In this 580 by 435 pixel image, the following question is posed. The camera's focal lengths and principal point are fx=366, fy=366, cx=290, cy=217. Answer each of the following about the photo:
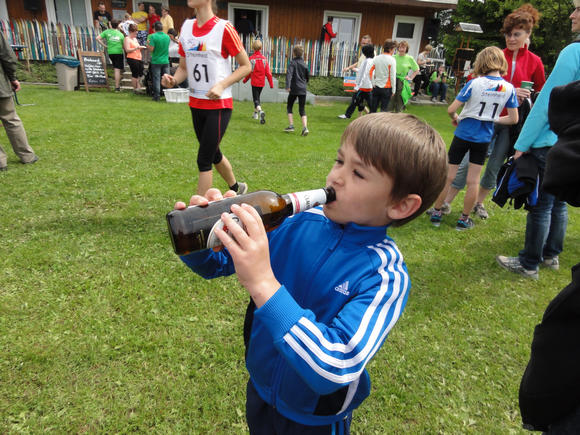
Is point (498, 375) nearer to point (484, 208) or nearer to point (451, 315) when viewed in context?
point (451, 315)

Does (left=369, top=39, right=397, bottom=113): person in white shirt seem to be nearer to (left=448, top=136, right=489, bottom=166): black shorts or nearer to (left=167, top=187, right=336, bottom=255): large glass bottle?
(left=448, top=136, right=489, bottom=166): black shorts

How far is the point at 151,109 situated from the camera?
11430 mm

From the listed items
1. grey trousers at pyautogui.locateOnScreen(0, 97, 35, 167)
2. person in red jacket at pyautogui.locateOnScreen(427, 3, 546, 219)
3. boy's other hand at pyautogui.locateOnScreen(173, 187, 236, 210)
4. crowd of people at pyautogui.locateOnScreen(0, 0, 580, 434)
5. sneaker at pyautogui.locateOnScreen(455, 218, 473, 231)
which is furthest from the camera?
grey trousers at pyautogui.locateOnScreen(0, 97, 35, 167)

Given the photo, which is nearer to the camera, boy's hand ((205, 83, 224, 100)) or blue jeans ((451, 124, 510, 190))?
boy's hand ((205, 83, 224, 100))

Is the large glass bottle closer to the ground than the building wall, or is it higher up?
closer to the ground

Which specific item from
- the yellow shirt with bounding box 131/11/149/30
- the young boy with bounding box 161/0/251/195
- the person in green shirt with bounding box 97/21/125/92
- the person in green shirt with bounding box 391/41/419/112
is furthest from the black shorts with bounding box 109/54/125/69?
the young boy with bounding box 161/0/251/195

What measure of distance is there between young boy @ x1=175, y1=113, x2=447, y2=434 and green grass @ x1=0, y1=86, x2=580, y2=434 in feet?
3.55

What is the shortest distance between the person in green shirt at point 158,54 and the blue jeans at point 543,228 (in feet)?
42.0

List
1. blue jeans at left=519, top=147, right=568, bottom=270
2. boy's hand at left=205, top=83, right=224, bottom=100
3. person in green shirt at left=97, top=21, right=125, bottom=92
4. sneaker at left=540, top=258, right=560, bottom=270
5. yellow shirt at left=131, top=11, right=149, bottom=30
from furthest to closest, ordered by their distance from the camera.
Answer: yellow shirt at left=131, top=11, right=149, bottom=30
person in green shirt at left=97, top=21, right=125, bottom=92
sneaker at left=540, top=258, right=560, bottom=270
boy's hand at left=205, top=83, right=224, bottom=100
blue jeans at left=519, top=147, right=568, bottom=270

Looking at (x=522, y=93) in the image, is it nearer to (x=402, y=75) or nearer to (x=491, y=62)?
(x=491, y=62)

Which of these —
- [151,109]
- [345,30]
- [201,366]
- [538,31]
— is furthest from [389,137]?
[538,31]

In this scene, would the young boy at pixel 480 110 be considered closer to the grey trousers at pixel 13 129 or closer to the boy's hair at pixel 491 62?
the boy's hair at pixel 491 62

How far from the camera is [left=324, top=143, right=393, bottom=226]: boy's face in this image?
1.32m

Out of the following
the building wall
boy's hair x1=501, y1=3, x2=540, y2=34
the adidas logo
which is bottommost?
the adidas logo
